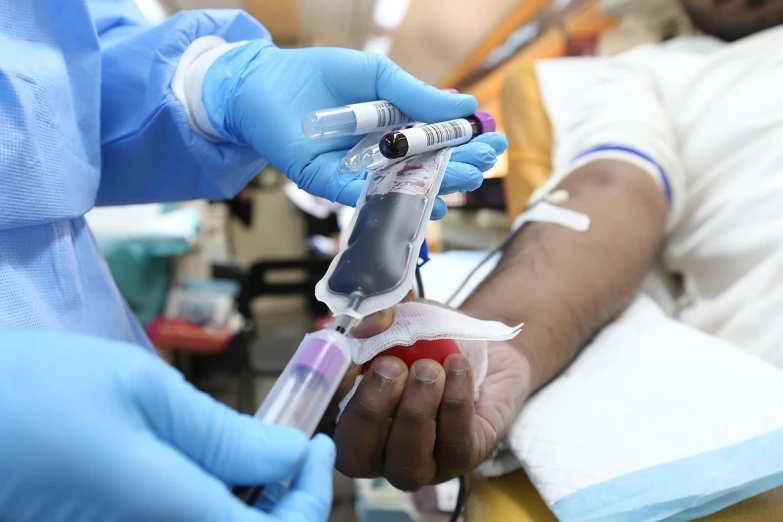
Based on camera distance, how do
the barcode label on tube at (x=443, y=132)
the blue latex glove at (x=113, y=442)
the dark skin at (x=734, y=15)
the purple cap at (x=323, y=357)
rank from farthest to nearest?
the dark skin at (x=734, y=15)
the barcode label on tube at (x=443, y=132)
the purple cap at (x=323, y=357)
the blue latex glove at (x=113, y=442)

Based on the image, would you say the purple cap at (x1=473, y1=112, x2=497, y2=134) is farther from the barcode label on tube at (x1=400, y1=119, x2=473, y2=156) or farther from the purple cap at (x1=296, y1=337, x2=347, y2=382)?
the purple cap at (x1=296, y1=337, x2=347, y2=382)

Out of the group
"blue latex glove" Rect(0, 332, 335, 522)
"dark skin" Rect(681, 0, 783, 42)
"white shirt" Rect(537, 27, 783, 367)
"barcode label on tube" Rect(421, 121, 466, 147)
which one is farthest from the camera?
"dark skin" Rect(681, 0, 783, 42)

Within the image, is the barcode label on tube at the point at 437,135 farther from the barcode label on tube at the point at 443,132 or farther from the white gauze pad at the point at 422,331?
the white gauze pad at the point at 422,331

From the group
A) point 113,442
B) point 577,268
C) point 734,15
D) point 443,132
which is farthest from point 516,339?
point 734,15

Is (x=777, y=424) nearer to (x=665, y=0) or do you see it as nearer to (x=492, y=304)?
(x=492, y=304)

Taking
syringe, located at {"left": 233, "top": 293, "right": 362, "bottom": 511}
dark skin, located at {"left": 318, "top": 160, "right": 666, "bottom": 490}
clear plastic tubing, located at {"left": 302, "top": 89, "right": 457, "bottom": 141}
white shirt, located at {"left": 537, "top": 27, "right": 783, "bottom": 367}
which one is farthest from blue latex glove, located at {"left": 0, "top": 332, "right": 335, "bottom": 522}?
white shirt, located at {"left": 537, "top": 27, "right": 783, "bottom": 367}

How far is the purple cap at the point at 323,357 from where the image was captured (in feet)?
1.16

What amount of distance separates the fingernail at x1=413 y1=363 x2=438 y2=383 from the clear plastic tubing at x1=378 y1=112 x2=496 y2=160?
181 millimetres

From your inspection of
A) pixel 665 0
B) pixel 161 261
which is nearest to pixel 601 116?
pixel 665 0

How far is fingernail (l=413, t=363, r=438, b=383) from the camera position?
0.41 m

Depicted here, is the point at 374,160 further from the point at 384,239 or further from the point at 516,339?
the point at 516,339

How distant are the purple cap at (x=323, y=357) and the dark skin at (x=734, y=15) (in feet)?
3.66

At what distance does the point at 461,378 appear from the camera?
0.42 m

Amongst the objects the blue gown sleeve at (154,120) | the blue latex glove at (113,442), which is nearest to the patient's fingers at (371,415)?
the blue latex glove at (113,442)
